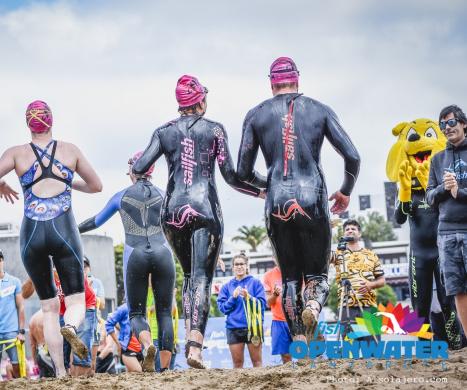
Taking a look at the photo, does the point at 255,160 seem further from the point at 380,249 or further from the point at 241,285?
the point at 380,249

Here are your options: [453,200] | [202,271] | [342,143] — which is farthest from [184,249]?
[453,200]

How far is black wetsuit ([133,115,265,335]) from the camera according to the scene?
23.6 feet

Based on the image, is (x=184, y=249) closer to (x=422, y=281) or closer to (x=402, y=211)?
(x=402, y=211)

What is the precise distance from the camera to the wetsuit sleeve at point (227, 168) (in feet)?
24.2

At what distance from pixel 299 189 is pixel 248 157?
67cm

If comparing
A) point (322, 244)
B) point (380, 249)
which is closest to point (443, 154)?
point (322, 244)

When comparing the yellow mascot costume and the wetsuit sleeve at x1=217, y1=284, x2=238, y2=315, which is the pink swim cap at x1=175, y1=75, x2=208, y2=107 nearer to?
the yellow mascot costume

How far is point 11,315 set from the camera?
38.7 feet

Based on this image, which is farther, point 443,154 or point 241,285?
point 241,285

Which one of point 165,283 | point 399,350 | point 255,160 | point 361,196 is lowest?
point 399,350

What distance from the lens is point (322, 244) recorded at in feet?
22.2

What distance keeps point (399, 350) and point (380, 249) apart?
87.0 meters

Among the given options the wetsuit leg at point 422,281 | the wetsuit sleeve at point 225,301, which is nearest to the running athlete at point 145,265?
the wetsuit leg at point 422,281

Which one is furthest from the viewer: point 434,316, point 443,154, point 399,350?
point 434,316
